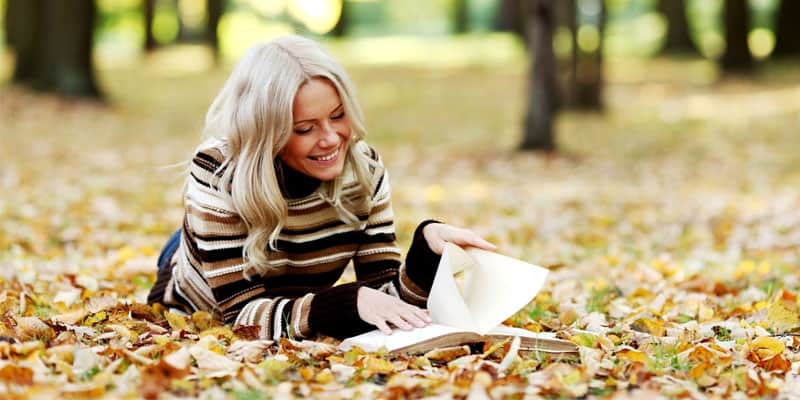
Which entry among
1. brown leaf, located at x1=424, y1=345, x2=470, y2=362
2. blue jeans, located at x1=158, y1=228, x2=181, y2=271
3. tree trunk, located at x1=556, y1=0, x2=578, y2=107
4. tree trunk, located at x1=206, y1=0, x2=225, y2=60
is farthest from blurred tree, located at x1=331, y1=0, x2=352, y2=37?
brown leaf, located at x1=424, y1=345, x2=470, y2=362

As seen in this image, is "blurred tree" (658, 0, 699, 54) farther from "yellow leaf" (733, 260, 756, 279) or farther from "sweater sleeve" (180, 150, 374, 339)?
"sweater sleeve" (180, 150, 374, 339)

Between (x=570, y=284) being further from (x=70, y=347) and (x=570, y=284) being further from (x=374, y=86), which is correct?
(x=374, y=86)

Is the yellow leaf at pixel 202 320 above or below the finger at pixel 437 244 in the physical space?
below

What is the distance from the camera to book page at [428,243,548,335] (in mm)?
3008

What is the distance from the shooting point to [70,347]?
9.09ft

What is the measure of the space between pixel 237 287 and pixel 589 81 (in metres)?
12.0

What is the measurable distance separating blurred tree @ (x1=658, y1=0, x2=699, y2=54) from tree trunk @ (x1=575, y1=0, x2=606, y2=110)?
8.23 meters

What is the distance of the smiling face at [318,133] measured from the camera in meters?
3.06

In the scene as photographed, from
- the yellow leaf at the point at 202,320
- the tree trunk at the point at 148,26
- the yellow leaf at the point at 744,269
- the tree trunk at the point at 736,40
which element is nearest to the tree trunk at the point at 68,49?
the tree trunk at the point at 736,40

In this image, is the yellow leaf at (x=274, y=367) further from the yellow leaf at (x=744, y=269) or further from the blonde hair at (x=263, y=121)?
the yellow leaf at (x=744, y=269)

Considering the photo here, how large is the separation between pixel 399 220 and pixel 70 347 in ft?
15.3

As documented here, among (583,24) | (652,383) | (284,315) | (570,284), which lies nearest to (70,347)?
(284,315)

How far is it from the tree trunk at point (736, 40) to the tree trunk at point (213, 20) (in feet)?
37.5

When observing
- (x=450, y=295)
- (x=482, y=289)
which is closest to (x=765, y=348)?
(x=482, y=289)
